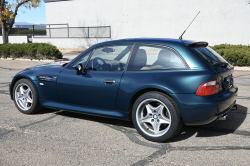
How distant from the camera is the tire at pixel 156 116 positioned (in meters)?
4.00

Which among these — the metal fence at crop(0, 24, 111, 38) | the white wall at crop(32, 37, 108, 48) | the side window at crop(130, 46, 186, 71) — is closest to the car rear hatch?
the side window at crop(130, 46, 186, 71)

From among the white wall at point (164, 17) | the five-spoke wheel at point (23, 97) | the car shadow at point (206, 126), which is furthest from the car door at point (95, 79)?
the white wall at point (164, 17)

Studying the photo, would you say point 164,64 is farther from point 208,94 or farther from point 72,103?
point 72,103

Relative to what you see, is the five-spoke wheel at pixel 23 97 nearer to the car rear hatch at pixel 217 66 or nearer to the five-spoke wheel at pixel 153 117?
the five-spoke wheel at pixel 153 117

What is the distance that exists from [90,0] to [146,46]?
1026 inches

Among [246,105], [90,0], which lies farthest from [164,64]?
[90,0]

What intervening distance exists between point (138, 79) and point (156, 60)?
44cm

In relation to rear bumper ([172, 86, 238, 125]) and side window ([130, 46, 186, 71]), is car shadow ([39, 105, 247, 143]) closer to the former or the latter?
rear bumper ([172, 86, 238, 125])

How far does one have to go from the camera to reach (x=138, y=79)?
427cm

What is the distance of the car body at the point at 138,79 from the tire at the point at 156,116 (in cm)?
9

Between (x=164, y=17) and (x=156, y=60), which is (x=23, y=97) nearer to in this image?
(x=156, y=60)

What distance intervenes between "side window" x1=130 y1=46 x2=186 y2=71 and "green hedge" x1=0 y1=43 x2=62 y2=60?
13.9 metres

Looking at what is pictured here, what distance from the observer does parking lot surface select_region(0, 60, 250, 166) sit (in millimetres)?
3604

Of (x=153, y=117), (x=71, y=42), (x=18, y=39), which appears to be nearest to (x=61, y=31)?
(x=71, y=42)
